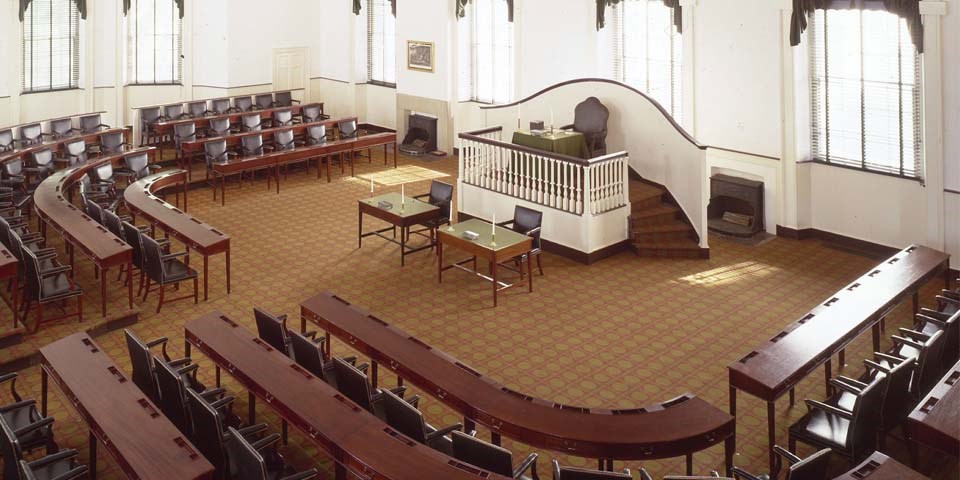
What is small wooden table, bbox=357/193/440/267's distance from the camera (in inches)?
420

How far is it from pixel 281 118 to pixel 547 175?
7544mm

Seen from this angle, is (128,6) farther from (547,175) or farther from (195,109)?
(547,175)

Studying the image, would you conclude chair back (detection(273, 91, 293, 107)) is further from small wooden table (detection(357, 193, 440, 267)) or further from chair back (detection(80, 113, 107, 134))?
small wooden table (detection(357, 193, 440, 267))

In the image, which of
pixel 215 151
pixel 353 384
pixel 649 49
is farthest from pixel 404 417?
pixel 215 151

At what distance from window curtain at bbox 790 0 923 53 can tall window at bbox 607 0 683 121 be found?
1.90 meters

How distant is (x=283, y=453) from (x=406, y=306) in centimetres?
322

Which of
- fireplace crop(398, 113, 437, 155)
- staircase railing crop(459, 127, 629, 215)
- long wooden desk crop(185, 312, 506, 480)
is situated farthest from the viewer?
fireplace crop(398, 113, 437, 155)

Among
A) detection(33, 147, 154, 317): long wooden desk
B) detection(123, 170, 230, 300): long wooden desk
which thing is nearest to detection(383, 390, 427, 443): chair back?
detection(33, 147, 154, 317): long wooden desk

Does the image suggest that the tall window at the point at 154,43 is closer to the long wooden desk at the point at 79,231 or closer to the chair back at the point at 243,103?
the chair back at the point at 243,103

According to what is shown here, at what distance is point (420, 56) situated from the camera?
17.1 meters

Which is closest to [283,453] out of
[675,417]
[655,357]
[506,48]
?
[675,417]

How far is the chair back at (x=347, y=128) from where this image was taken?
16234 millimetres

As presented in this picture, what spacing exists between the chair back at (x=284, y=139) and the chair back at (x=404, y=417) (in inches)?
400

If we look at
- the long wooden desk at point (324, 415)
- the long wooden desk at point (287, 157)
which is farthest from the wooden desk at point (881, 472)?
the long wooden desk at point (287, 157)
